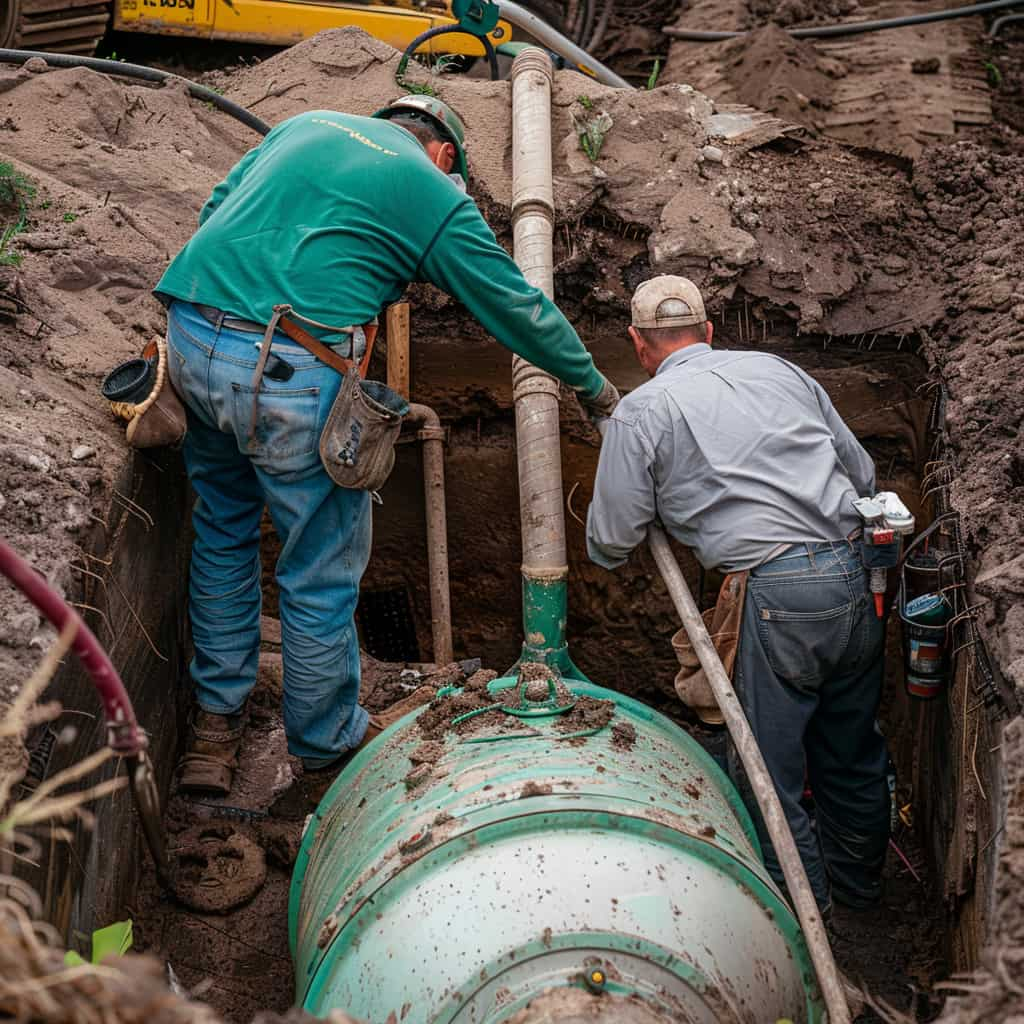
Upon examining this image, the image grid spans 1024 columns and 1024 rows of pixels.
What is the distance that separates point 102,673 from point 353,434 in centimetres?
179

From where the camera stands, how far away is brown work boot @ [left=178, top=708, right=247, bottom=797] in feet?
13.5

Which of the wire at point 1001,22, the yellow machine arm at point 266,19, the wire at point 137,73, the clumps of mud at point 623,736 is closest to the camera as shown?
the clumps of mud at point 623,736

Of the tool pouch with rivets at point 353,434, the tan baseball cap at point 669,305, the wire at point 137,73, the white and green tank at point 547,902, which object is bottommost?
the white and green tank at point 547,902

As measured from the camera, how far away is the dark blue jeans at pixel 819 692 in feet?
11.9

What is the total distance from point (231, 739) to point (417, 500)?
1.95 metres

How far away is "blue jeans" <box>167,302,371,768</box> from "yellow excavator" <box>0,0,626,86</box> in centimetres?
385

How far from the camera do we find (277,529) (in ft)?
12.3

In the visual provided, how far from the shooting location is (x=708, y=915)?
2654 millimetres

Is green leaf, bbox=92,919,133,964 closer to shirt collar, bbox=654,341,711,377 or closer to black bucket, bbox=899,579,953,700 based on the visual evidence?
shirt collar, bbox=654,341,711,377

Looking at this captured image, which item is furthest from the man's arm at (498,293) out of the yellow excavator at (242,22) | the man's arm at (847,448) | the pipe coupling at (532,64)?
the yellow excavator at (242,22)

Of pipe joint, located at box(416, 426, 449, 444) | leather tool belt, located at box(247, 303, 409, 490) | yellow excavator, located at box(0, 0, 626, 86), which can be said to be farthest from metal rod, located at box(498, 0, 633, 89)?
leather tool belt, located at box(247, 303, 409, 490)

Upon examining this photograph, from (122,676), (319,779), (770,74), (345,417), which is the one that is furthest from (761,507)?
(770,74)

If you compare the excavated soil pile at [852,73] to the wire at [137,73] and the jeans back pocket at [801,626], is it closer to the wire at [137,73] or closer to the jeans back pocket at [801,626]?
the wire at [137,73]

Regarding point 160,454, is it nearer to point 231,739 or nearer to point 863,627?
point 231,739
